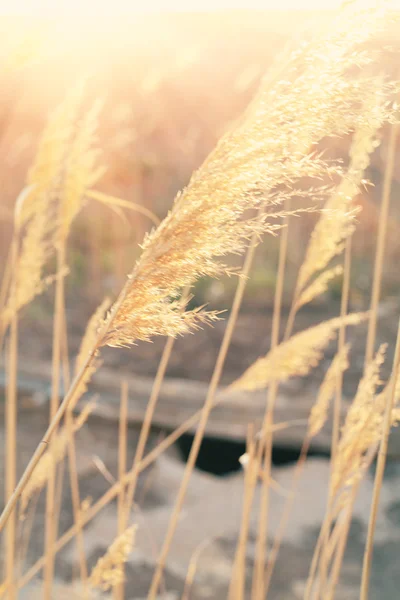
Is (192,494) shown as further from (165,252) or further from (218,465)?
(165,252)

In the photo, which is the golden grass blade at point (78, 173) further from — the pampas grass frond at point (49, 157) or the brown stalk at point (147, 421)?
the brown stalk at point (147, 421)

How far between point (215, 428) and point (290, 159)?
2018 mm

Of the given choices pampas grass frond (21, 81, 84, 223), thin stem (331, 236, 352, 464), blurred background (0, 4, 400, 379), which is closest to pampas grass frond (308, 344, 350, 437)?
thin stem (331, 236, 352, 464)

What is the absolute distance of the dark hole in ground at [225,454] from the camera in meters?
2.28

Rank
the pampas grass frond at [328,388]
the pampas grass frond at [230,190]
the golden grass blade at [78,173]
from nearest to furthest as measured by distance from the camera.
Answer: the pampas grass frond at [230,190], the golden grass blade at [78,173], the pampas grass frond at [328,388]

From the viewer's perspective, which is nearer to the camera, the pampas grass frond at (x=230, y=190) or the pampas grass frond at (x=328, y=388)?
the pampas grass frond at (x=230, y=190)

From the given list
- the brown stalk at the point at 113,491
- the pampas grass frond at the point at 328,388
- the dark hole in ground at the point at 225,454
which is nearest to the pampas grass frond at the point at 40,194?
the brown stalk at the point at 113,491

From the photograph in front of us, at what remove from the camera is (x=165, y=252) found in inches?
16.3

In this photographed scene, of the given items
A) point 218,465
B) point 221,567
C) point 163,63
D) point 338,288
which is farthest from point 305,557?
point 163,63

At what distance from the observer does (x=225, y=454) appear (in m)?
2.34

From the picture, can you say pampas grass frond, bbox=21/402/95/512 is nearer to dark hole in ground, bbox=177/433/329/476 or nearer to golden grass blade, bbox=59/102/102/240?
golden grass blade, bbox=59/102/102/240

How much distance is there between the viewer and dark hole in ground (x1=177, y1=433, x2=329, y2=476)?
89.7 inches

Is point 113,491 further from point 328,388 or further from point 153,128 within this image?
point 153,128

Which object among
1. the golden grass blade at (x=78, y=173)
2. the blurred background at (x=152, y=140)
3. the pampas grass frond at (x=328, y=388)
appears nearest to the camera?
the golden grass blade at (x=78, y=173)
